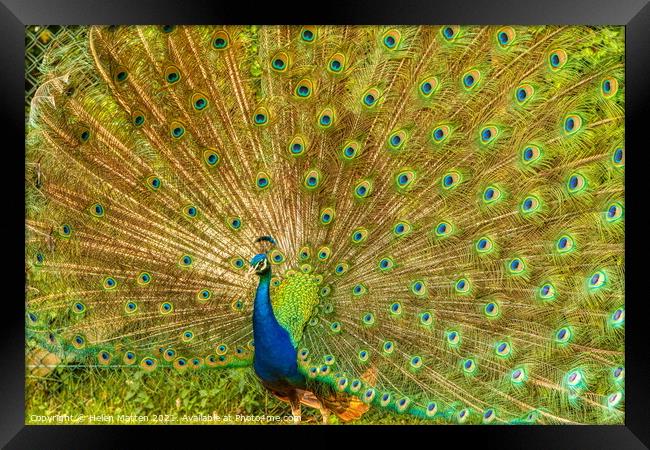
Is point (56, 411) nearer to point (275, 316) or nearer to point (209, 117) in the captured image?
point (275, 316)

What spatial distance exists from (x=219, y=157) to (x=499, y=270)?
1.57 metres

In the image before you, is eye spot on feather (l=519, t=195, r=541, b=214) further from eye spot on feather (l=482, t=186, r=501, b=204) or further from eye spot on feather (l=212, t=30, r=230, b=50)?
eye spot on feather (l=212, t=30, r=230, b=50)

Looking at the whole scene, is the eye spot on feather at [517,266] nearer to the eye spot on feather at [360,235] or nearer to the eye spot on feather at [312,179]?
the eye spot on feather at [360,235]

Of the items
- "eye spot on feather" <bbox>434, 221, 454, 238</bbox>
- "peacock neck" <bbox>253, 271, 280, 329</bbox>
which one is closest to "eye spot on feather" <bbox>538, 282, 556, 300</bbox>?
"eye spot on feather" <bbox>434, 221, 454, 238</bbox>

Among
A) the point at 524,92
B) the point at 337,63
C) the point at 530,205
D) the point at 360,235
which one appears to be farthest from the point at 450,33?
the point at 360,235

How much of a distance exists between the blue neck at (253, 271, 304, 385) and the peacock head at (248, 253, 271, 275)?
39 millimetres

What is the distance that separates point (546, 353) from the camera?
2.32 m

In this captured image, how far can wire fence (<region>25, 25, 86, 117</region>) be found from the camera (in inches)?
84.8

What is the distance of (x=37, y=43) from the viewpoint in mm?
2168

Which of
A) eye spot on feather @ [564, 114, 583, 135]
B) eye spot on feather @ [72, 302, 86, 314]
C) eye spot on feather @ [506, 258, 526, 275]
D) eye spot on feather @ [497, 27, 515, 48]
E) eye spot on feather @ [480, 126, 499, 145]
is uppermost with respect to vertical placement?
eye spot on feather @ [497, 27, 515, 48]

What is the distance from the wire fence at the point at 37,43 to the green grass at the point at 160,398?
136cm

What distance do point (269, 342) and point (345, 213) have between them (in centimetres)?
77

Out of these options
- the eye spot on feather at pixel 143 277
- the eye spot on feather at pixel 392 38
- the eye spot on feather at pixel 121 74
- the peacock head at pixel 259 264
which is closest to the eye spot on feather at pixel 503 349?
the peacock head at pixel 259 264
